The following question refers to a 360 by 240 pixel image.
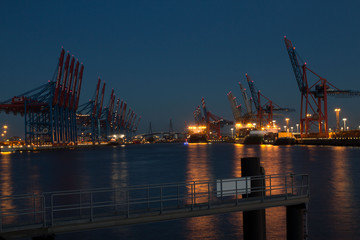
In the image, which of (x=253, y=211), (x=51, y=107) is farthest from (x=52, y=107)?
(x=253, y=211)

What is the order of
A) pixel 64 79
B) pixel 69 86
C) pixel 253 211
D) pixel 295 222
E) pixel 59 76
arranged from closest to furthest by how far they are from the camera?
pixel 253 211, pixel 295 222, pixel 59 76, pixel 64 79, pixel 69 86

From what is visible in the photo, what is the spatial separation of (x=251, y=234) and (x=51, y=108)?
121 meters

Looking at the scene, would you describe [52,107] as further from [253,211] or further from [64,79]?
[253,211]

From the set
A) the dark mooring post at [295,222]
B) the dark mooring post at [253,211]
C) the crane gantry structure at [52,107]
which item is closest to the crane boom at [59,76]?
the crane gantry structure at [52,107]

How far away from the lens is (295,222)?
12.0 m

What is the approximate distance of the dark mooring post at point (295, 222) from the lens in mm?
11766

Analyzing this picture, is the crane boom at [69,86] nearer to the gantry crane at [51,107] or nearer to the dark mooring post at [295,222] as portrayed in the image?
the gantry crane at [51,107]

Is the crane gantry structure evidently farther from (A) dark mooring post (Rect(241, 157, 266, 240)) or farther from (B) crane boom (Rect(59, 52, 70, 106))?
(A) dark mooring post (Rect(241, 157, 266, 240))

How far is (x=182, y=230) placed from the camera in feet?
58.6

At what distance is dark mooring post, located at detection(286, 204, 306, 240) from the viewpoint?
11766 mm

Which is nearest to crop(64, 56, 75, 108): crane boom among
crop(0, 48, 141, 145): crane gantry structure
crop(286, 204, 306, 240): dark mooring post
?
crop(0, 48, 141, 145): crane gantry structure

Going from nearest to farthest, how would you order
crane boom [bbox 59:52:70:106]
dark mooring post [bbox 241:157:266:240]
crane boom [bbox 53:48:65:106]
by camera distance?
dark mooring post [bbox 241:157:266:240]
crane boom [bbox 53:48:65:106]
crane boom [bbox 59:52:70:106]

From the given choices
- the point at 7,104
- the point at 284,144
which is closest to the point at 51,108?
the point at 7,104

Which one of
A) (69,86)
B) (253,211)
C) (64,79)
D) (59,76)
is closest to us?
(253,211)
